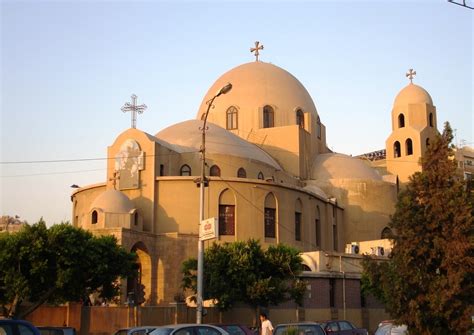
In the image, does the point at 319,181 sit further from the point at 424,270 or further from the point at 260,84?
the point at 424,270

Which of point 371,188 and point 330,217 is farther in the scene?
point 371,188

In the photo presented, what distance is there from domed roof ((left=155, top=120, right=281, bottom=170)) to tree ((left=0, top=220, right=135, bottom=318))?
15445 millimetres

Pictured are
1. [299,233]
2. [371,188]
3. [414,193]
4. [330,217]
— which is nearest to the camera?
[414,193]

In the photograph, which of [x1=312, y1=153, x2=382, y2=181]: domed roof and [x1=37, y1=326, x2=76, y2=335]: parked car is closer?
[x1=37, y1=326, x2=76, y2=335]: parked car

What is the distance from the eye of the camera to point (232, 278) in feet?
94.8

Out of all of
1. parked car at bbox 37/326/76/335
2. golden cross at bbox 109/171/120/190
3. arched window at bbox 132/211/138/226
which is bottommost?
parked car at bbox 37/326/76/335

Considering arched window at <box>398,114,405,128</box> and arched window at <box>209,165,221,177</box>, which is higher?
arched window at <box>398,114,405,128</box>

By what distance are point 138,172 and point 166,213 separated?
3.14 meters

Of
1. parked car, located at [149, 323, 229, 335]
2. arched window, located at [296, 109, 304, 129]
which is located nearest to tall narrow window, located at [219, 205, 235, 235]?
arched window, located at [296, 109, 304, 129]

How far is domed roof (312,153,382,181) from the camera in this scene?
52875 mm

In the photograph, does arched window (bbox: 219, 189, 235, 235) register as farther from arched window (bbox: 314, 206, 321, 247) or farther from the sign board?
the sign board

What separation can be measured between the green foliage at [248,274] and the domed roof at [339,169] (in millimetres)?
23021

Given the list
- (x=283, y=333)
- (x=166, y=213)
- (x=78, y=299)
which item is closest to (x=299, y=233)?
(x=166, y=213)

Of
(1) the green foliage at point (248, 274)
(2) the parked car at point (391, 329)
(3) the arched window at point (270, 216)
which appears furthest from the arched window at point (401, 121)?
(2) the parked car at point (391, 329)
